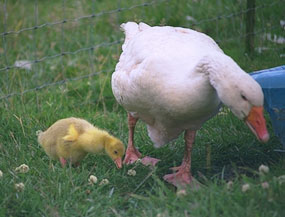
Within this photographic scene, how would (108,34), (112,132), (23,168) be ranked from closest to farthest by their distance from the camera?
1. (23,168)
2. (112,132)
3. (108,34)

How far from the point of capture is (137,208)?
13.8 ft

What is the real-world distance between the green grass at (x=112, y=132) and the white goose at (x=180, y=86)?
0.33 m

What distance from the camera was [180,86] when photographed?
4043 millimetres

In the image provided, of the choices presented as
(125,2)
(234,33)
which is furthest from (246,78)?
(125,2)

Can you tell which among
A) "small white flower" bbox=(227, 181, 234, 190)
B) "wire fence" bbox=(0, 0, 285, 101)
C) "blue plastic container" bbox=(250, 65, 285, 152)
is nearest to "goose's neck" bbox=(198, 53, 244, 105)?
"small white flower" bbox=(227, 181, 234, 190)

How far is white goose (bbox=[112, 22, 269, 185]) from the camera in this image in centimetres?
393

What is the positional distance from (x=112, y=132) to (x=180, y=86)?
1886 millimetres

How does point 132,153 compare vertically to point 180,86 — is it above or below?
below

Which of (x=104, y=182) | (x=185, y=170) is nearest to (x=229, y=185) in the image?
(x=185, y=170)

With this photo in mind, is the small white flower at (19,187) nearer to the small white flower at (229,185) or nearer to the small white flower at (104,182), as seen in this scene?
the small white flower at (104,182)

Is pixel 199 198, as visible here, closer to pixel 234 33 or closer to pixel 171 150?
pixel 171 150

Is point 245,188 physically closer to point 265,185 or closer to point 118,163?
point 265,185

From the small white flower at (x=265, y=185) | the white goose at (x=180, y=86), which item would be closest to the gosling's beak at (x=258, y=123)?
the white goose at (x=180, y=86)

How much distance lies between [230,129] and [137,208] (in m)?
1.52
